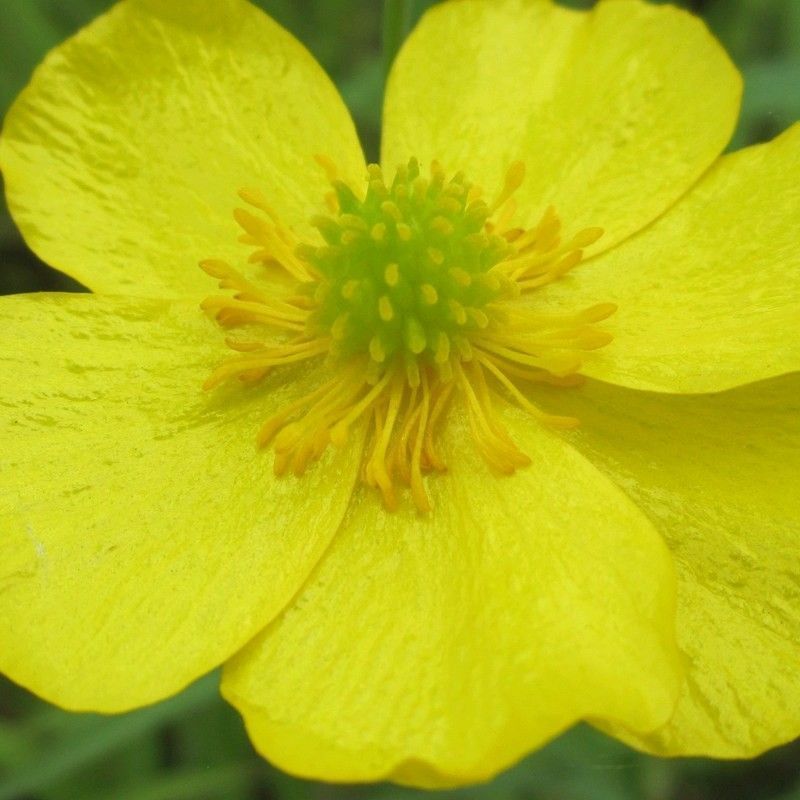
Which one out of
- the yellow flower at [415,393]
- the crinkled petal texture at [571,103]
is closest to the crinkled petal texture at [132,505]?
the yellow flower at [415,393]

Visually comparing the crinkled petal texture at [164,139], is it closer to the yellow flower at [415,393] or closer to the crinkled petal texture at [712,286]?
the yellow flower at [415,393]

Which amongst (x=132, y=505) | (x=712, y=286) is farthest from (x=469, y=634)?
(x=712, y=286)

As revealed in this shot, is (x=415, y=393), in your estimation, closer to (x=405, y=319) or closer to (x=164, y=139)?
(x=405, y=319)

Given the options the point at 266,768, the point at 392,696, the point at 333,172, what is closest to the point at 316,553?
the point at 392,696

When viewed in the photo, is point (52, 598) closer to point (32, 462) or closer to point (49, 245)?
point (32, 462)

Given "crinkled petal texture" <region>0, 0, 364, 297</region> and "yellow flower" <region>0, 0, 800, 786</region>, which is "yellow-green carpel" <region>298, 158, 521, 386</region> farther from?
"crinkled petal texture" <region>0, 0, 364, 297</region>

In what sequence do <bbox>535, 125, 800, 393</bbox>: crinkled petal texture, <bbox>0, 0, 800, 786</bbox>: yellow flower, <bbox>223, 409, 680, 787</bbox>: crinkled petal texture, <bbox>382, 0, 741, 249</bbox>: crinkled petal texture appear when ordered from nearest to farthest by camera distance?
<bbox>223, 409, 680, 787</bbox>: crinkled petal texture < <bbox>0, 0, 800, 786</bbox>: yellow flower < <bbox>535, 125, 800, 393</bbox>: crinkled petal texture < <bbox>382, 0, 741, 249</bbox>: crinkled petal texture

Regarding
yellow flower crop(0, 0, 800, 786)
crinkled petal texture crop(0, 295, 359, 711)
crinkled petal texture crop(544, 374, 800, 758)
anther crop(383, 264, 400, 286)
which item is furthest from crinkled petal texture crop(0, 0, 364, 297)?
crinkled petal texture crop(544, 374, 800, 758)
